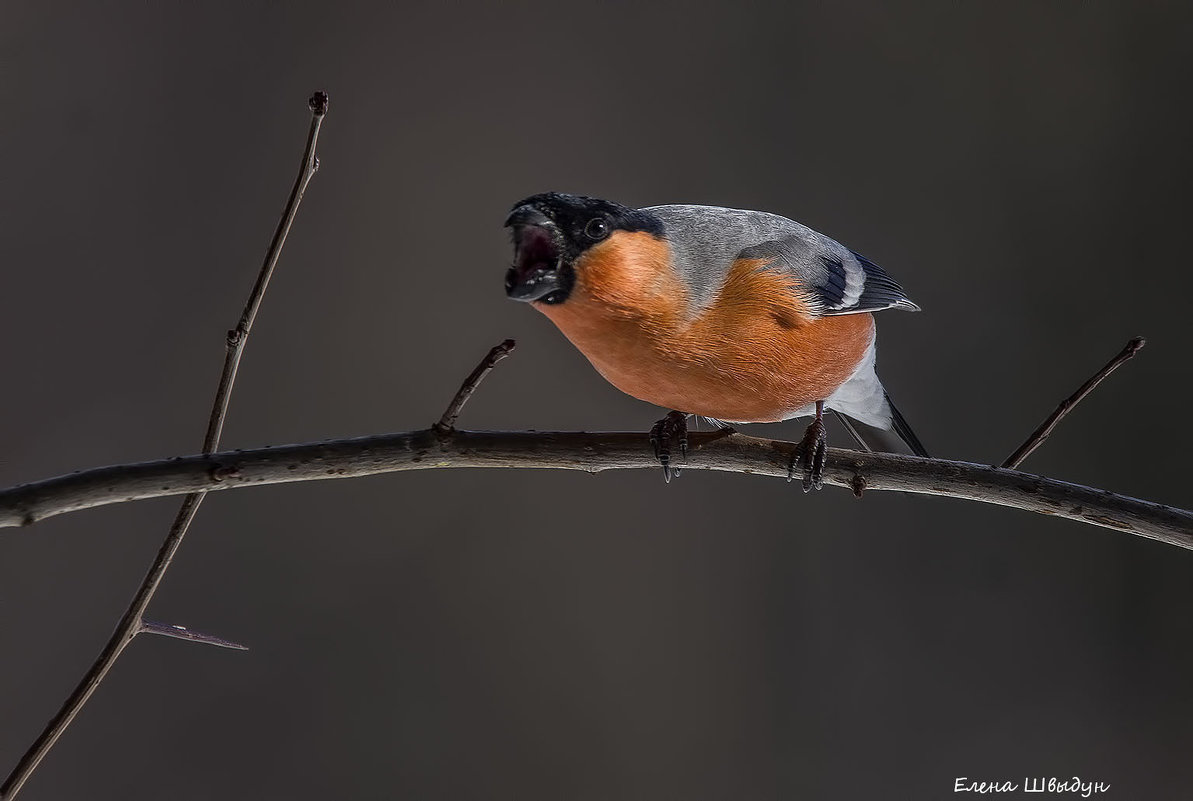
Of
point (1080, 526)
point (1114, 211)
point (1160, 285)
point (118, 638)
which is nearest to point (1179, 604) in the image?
point (1080, 526)

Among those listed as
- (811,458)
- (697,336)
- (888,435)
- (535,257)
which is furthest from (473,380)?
(888,435)

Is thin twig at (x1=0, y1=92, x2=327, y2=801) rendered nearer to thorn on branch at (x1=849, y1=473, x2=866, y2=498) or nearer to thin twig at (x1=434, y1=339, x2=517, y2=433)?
thin twig at (x1=434, y1=339, x2=517, y2=433)

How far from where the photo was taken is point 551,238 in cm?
97

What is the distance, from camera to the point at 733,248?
3.92ft

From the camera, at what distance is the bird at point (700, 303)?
982 mm

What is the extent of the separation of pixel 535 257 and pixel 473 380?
135 millimetres

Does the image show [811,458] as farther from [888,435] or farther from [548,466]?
[888,435]

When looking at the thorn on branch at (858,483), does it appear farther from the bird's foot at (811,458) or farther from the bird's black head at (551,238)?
the bird's black head at (551,238)

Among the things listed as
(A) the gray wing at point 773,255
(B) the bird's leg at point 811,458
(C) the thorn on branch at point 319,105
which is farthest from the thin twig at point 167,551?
(B) the bird's leg at point 811,458

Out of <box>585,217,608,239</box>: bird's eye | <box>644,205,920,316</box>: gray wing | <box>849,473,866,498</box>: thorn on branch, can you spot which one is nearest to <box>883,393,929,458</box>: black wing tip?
<box>644,205,920,316</box>: gray wing

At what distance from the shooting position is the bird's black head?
3.10 feet

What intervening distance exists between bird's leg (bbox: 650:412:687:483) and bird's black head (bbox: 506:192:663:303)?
23 centimetres

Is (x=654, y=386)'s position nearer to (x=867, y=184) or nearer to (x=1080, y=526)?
(x=867, y=184)

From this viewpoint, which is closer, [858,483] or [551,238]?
[551,238]
